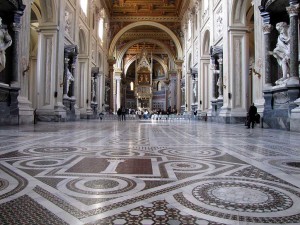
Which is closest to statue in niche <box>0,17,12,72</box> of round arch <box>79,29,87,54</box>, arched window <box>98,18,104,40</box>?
round arch <box>79,29,87,54</box>

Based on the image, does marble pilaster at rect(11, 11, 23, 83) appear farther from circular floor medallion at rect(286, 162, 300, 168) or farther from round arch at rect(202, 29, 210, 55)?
round arch at rect(202, 29, 210, 55)

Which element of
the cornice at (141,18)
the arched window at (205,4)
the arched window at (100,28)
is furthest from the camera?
the cornice at (141,18)

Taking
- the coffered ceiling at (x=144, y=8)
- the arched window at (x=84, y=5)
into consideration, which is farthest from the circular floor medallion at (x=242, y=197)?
the coffered ceiling at (x=144, y=8)

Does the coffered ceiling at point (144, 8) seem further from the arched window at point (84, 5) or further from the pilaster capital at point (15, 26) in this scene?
the pilaster capital at point (15, 26)

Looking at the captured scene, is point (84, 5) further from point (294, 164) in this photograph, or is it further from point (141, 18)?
point (294, 164)

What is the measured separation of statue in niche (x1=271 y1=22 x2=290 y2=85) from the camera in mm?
7977

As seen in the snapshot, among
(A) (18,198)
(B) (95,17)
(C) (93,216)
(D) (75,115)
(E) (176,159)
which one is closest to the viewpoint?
(C) (93,216)

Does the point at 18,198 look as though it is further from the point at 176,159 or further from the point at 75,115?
the point at 75,115

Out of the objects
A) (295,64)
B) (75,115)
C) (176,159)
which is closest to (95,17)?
(75,115)

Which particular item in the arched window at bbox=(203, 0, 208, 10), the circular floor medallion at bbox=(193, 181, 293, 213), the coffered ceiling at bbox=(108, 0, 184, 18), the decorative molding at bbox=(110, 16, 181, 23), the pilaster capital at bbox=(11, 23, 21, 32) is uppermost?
the coffered ceiling at bbox=(108, 0, 184, 18)

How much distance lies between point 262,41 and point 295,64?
1.98 m

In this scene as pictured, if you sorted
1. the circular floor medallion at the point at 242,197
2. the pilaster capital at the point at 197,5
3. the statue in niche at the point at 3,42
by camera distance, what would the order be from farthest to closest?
1. the pilaster capital at the point at 197,5
2. the statue in niche at the point at 3,42
3. the circular floor medallion at the point at 242,197

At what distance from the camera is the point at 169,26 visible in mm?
30031

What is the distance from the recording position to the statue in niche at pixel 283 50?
26.2 ft
